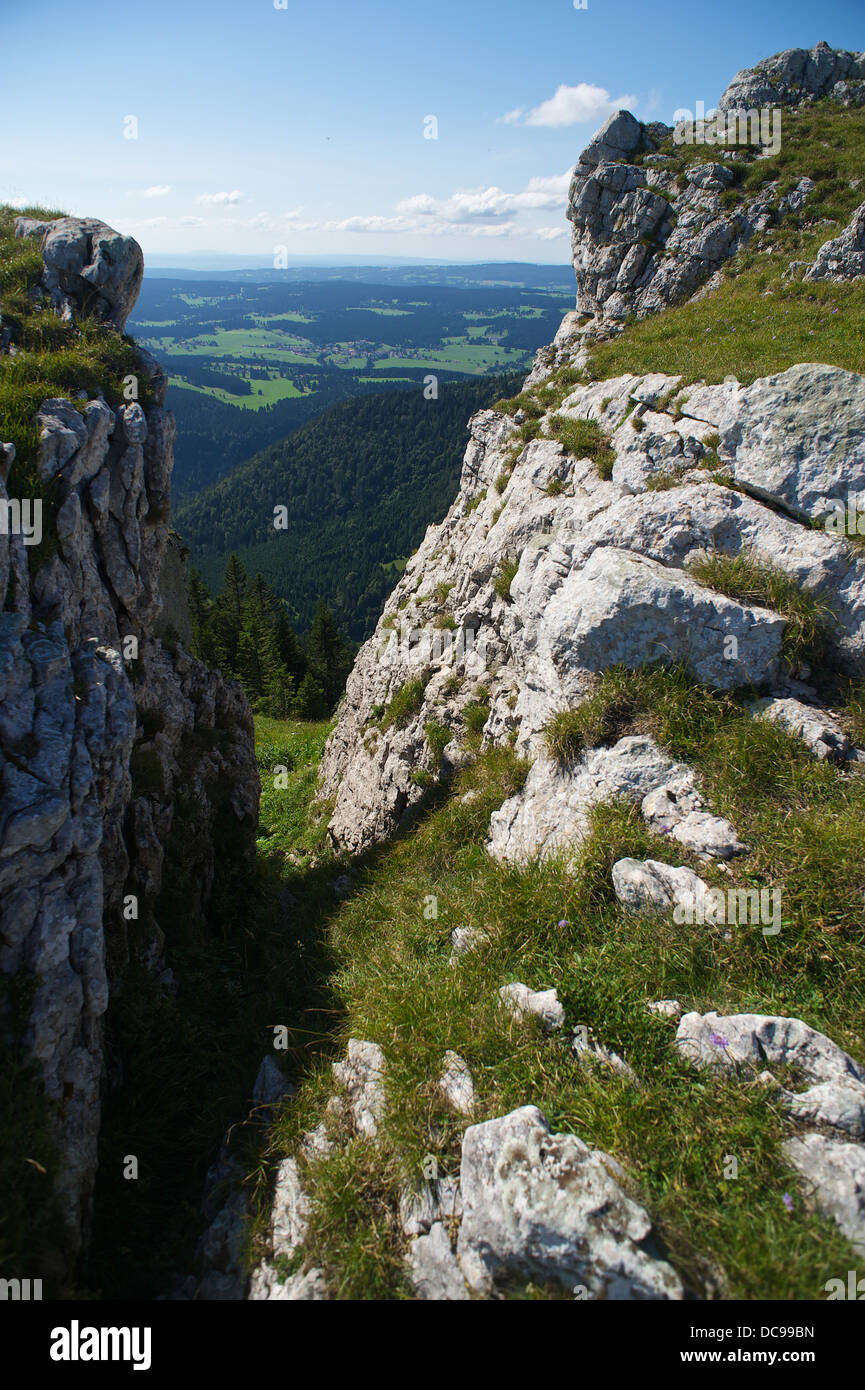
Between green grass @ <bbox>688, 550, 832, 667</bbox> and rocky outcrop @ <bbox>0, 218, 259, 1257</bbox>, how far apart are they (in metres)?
9.05

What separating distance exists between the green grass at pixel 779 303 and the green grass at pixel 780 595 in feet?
17.3

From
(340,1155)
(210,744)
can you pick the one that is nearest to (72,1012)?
(340,1155)

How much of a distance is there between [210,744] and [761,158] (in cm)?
3026

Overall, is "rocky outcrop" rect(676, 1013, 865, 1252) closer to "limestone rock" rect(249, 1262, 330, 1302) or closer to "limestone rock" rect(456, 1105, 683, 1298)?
"limestone rock" rect(456, 1105, 683, 1298)

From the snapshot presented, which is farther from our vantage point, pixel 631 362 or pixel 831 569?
pixel 631 362

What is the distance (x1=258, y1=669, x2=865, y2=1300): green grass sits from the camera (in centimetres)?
453

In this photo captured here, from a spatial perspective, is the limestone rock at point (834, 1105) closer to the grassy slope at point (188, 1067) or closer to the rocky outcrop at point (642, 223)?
the grassy slope at point (188, 1067)

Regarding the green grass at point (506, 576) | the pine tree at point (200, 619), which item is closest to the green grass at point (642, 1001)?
the green grass at point (506, 576)

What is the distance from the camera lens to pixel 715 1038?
5359 mm

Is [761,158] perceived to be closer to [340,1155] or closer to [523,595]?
[523,595]

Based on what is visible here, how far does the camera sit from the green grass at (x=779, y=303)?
13102 mm

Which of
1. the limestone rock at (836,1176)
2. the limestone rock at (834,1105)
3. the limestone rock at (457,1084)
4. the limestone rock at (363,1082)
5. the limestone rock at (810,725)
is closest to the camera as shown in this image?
the limestone rock at (836,1176)
